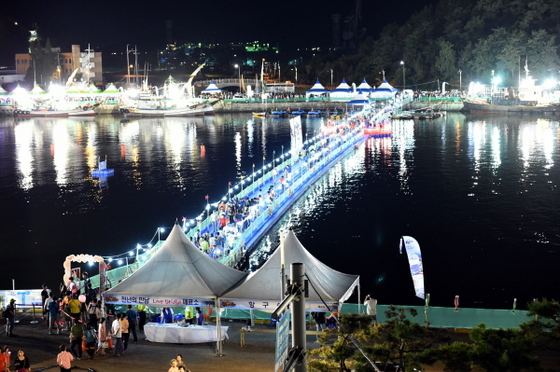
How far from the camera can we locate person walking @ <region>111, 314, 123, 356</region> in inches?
654

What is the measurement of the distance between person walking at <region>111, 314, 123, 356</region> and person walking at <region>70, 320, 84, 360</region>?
777mm

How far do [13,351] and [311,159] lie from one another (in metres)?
35.8

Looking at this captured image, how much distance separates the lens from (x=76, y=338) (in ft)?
55.2

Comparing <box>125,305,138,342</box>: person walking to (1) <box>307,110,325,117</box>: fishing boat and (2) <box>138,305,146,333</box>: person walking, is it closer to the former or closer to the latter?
(2) <box>138,305,146,333</box>: person walking

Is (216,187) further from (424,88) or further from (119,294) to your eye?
(424,88)

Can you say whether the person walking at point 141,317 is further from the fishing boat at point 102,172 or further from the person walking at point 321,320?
the fishing boat at point 102,172

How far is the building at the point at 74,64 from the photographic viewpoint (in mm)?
173700

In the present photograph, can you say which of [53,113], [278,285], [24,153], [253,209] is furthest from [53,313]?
[53,113]

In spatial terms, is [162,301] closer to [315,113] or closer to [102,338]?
[102,338]

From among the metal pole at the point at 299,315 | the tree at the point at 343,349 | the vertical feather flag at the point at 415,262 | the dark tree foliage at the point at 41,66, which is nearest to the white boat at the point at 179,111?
the dark tree foliage at the point at 41,66

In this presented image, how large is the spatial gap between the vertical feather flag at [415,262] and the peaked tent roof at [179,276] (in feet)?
36.7

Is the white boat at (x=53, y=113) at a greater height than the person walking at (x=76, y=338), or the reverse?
the white boat at (x=53, y=113)

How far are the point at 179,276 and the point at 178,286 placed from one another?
39cm

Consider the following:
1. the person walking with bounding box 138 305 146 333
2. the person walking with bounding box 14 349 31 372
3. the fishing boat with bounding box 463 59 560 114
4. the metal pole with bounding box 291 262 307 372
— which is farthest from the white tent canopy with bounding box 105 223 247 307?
the fishing boat with bounding box 463 59 560 114
